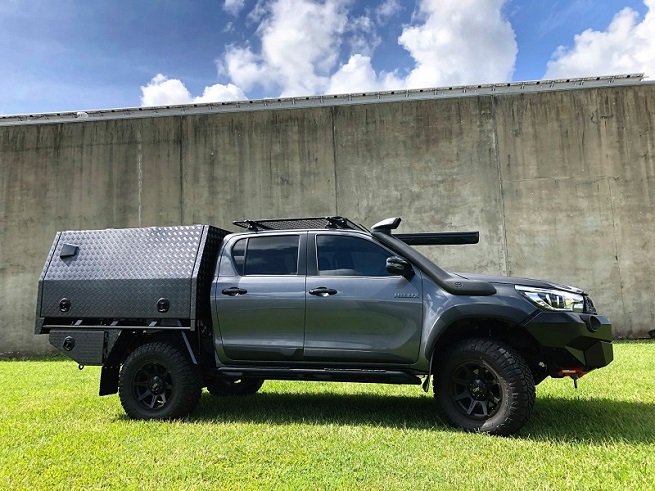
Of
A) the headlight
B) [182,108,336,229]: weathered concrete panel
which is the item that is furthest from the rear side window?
[182,108,336,229]: weathered concrete panel

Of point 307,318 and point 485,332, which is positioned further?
point 307,318

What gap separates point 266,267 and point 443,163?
9.11 meters

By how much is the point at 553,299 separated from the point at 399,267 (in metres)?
1.32

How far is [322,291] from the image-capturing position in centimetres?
474

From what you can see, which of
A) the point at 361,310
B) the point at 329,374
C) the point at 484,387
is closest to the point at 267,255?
the point at 361,310

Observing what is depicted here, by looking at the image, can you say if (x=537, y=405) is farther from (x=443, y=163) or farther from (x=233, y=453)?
(x=443, y=163)

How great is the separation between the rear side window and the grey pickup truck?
0.5 inches

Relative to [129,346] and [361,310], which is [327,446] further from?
[129,346]

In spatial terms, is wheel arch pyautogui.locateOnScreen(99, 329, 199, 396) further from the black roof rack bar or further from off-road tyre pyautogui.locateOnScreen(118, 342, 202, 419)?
the black roof rack bar

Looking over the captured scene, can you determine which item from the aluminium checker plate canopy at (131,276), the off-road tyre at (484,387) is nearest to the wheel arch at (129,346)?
the aluminium checker plate canopy at (131,276)

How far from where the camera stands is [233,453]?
12.1 ft

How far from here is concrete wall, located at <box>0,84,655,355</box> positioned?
41.6ft

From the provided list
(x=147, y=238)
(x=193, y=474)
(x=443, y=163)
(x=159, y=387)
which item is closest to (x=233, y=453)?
(x=193, y=474)

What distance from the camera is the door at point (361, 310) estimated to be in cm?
451
